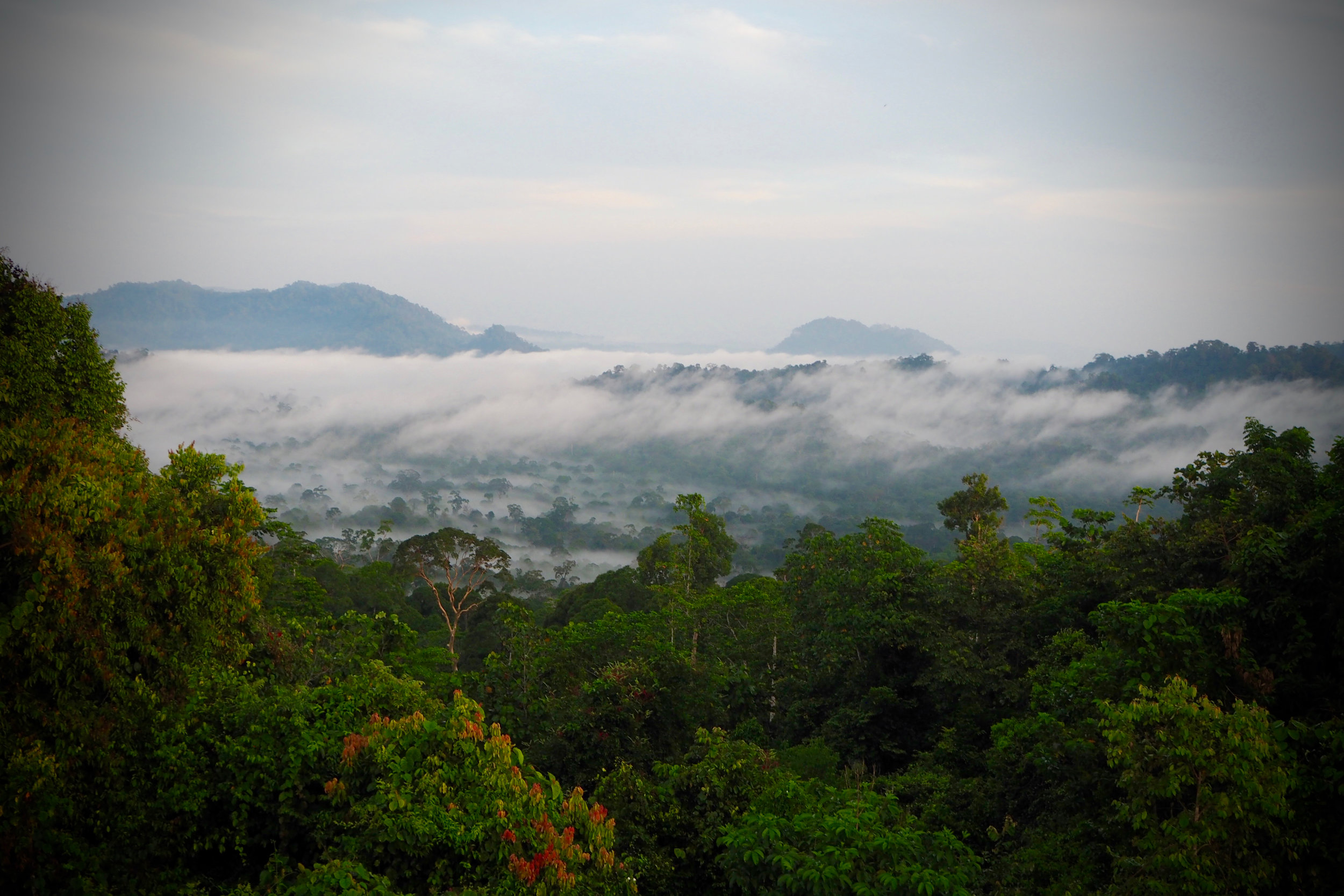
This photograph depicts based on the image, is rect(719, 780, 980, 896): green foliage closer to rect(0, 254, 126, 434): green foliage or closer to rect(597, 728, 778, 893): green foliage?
rect(597, 728, 778, 893): green foliage

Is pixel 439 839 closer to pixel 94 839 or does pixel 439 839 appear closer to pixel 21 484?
pixel 94 839

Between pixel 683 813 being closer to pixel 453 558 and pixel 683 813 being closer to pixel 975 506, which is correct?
pixel 453 558

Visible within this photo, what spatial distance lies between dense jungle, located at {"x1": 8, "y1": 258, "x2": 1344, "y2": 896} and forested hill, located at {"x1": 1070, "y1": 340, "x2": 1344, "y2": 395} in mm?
157639

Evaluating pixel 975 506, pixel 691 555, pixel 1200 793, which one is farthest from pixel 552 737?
pixel 975 506

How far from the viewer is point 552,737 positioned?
12992mm

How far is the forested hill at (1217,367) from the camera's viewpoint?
13950 cm

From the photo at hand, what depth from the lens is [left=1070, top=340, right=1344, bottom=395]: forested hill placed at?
13950 centimetres

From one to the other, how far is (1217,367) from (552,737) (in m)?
181

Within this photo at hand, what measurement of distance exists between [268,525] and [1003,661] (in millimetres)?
16081

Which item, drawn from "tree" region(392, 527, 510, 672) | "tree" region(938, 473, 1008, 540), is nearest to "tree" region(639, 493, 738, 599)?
"tree" region(392, 527, 510, 672)

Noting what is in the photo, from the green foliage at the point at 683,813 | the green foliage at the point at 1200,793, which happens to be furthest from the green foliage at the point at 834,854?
the green foliage at the point at 1200,793

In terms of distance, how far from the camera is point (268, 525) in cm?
1691

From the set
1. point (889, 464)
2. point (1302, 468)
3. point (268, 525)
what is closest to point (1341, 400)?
point (889, 464)

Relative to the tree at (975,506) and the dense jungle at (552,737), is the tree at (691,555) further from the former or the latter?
the tree at (975,506)
